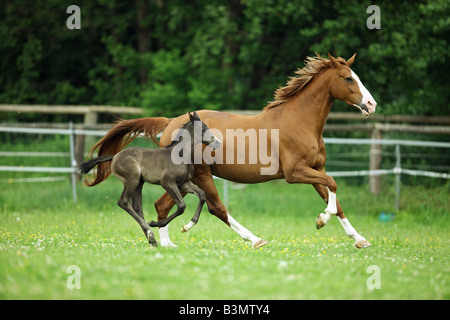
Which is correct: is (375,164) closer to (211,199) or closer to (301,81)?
(301,81)

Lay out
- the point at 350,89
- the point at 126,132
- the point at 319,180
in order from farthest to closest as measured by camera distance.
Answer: the point at 126,132
the point at 350,89
the point at 319,180

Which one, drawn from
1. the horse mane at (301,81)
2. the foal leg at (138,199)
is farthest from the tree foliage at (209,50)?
the foal leg at (138,199)

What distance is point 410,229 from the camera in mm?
10945

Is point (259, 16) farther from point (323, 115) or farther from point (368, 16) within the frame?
point (323, 115)

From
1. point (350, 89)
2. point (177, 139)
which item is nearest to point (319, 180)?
point (350, 89)

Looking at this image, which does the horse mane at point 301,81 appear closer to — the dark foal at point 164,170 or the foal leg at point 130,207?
the dark foal at point 164,170

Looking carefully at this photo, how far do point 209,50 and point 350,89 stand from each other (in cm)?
1063

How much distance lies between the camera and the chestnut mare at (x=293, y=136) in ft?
24.3

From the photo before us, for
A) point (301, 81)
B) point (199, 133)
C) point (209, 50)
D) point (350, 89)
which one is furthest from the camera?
point (209, 50)

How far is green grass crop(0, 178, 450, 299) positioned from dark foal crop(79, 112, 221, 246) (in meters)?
0.45

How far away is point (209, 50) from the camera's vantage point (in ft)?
57.8

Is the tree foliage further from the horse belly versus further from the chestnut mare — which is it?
the horse belly
